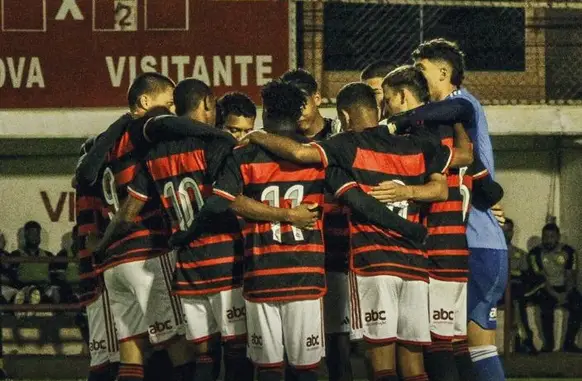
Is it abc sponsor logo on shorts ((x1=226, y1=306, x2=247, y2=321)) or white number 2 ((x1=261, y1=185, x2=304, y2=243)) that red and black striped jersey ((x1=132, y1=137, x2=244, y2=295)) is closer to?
abc sponsor logo on shorts ((x1=226, y1=306, x2=247, y2=321))

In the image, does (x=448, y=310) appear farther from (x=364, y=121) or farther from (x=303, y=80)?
(x=303, y=80)

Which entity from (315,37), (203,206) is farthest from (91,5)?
(203,206)

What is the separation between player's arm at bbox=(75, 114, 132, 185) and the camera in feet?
27.9

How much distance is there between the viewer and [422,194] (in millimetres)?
7867

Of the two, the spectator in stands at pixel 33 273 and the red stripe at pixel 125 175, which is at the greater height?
the red stripe at pixel 125 175

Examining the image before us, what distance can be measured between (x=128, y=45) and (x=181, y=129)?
5886 millimetres

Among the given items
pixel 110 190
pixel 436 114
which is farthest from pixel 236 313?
pixel 436 114

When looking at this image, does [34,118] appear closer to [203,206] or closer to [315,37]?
[315,37]

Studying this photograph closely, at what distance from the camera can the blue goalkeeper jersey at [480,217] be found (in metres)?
8.38

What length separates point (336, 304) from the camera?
8.94 metres

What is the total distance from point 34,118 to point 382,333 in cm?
691

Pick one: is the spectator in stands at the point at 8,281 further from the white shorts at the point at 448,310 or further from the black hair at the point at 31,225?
the white shorts at the point at 448,310

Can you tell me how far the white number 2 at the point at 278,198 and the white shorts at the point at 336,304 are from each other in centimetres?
118

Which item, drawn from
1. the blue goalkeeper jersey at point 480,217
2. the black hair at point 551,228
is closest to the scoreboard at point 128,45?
Answer: the black hair at point 551,228
